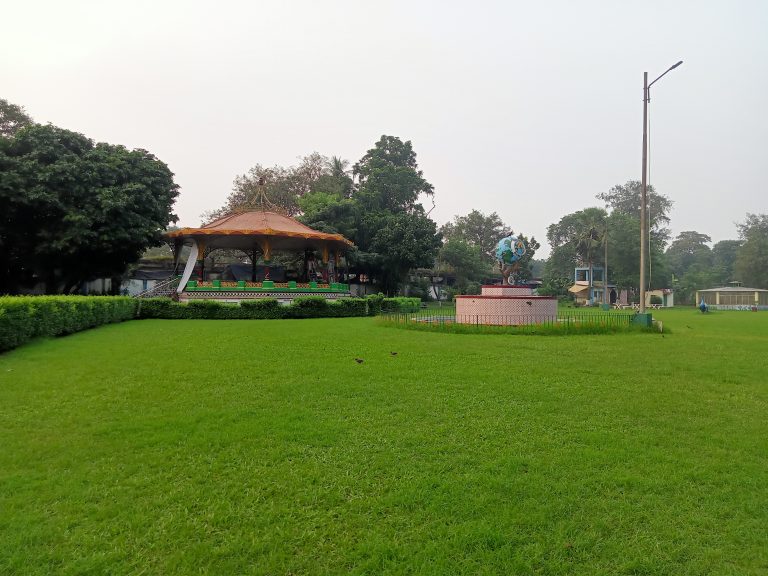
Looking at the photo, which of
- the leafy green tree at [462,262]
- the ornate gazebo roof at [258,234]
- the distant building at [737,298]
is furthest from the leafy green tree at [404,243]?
the distant building at [737,298]

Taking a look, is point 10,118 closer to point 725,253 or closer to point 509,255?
point 509,255

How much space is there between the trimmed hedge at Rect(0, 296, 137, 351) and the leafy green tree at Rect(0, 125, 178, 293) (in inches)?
252

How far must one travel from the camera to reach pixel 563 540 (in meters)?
2.66

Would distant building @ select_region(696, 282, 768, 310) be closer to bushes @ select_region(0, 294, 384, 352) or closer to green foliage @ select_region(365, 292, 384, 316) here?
green foliage @ select_region(365, 292, 384, 316)

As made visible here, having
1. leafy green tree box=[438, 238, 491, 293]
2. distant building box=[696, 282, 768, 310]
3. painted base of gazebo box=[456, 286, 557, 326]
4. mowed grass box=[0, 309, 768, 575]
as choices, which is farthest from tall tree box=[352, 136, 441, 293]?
distant building box=[696, 282, 768, 310]

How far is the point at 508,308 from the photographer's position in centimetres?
1608

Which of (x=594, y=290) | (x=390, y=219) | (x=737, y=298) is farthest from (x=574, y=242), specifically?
(x=390, y=219)

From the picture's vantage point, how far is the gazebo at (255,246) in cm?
2286

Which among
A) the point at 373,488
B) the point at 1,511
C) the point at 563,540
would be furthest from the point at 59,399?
the point at 563,540

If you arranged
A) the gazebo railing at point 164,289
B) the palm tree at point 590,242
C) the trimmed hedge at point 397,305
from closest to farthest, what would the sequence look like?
the trimmed hedge at point 397,305 < the gazebo railing at point 164,289 < the palm tree at point 590,242

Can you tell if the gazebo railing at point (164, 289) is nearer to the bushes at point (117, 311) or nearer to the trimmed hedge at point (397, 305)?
the bushes at point (117, 311)

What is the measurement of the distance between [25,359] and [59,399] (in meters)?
3.61

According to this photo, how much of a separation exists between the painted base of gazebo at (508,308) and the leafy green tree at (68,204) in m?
15.2

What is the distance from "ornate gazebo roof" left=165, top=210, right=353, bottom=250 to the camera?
77.6 feet
